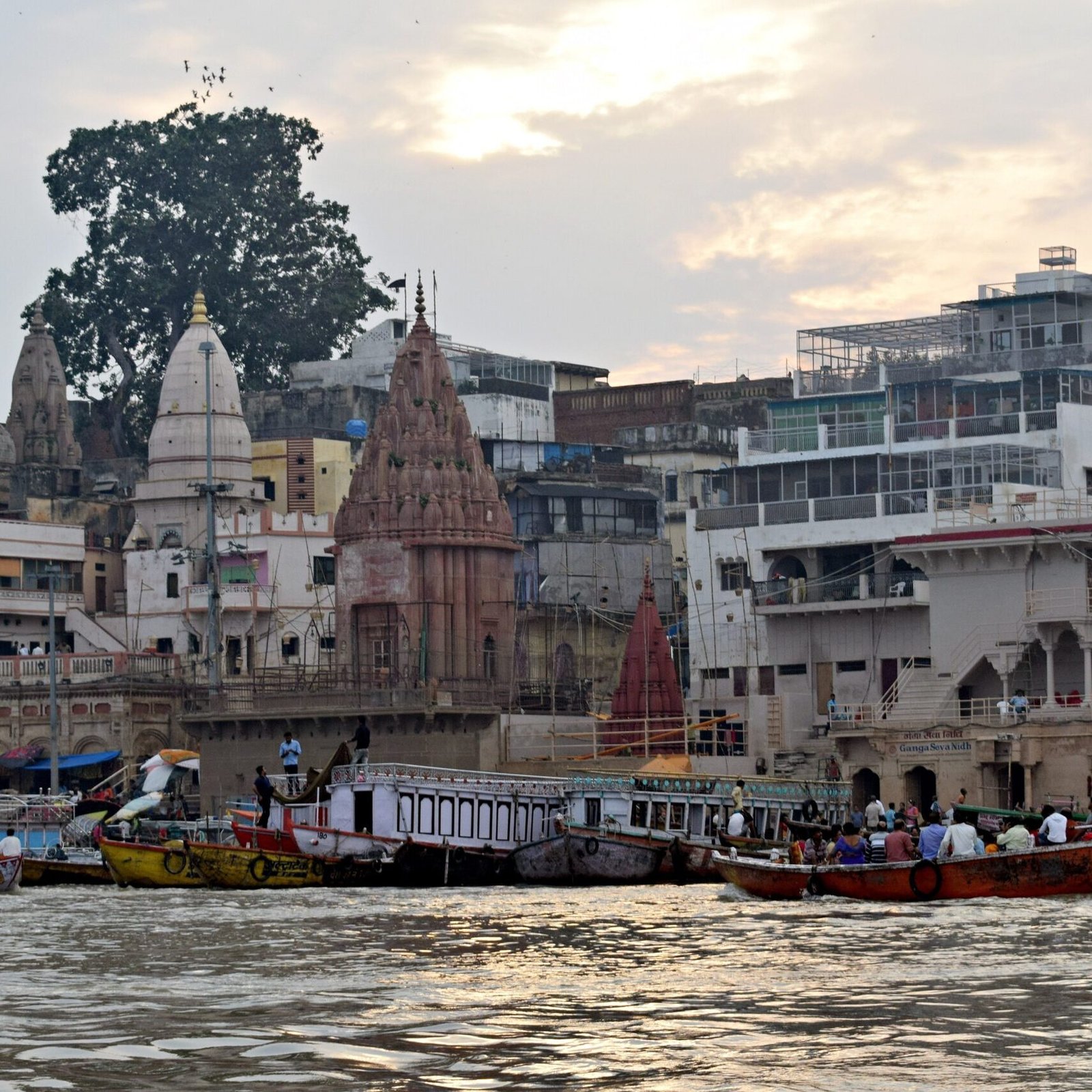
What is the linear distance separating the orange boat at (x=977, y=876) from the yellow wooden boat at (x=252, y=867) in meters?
11.5

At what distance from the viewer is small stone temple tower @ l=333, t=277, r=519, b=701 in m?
67.9

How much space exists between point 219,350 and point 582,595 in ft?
59.1

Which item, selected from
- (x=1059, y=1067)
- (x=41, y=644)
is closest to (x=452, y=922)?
(x=1059, y=1067)

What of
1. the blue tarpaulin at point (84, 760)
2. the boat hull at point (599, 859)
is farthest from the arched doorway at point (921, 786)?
the blue tarpaulin at point (84, 760)

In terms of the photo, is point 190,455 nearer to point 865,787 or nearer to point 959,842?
point 865,787

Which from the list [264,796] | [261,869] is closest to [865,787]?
[264,796]

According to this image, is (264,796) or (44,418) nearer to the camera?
(264,796)

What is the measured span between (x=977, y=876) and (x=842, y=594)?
2801cm

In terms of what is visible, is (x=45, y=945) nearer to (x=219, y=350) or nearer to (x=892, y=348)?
(x=892, y=348)

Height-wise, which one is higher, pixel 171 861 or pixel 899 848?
pixel 899 848

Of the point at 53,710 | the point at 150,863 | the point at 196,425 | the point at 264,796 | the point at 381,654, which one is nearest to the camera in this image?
the point at 150,863

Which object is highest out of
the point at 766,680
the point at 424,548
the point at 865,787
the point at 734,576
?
the point at 424,548

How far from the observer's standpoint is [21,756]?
77688 mm

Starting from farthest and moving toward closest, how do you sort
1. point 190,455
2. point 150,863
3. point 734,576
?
point 190,455
point 734,576
point 150,863
